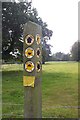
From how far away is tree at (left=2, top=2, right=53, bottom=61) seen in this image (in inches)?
739

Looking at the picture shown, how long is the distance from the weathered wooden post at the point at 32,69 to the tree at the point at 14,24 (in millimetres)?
14594

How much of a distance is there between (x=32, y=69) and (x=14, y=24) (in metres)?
15.5

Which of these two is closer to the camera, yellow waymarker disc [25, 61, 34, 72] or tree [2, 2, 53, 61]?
yellow waymarker disc [25, 61, 34, 72]

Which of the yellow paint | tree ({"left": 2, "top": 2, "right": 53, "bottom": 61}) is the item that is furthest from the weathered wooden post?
tree ({"left": 2, "top": 2, "right": 53, "bottom": 61})

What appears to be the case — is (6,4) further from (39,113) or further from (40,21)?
(39,113)

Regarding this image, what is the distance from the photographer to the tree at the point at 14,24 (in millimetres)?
18781

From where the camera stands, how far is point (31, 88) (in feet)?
12.3

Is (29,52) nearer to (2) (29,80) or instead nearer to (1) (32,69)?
(1) (32,69)

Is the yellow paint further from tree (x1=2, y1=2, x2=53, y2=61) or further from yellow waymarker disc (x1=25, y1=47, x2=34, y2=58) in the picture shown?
tree (x1=2, y1=2, x2=53, y2=61)

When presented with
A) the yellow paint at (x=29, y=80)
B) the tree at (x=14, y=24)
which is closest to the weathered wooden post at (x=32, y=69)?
the yellow paint at (x=29, y=80)

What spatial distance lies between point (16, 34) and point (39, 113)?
16235 millimetres

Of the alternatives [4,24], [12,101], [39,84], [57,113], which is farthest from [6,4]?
[39,84]

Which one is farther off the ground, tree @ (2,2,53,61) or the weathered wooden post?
tree @ (2,2,53,61)

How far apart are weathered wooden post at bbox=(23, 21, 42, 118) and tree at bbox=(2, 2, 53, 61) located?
47.9 feet
